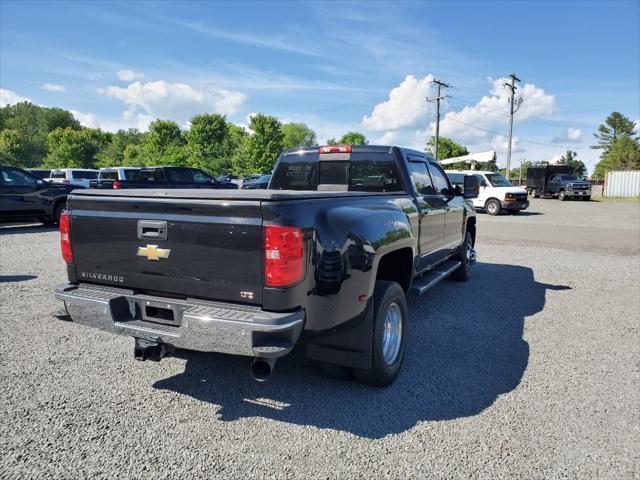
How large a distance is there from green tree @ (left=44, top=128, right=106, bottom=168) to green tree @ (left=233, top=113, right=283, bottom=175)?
3463cm

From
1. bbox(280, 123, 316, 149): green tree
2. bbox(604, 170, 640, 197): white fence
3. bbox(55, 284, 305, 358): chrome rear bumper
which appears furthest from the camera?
bbox(280, 123, 316, 149): green tree

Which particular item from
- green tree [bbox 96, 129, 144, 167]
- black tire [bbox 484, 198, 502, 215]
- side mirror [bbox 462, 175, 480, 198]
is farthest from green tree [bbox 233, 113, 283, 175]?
side mirror [bbox 462, 175, 480, 198]

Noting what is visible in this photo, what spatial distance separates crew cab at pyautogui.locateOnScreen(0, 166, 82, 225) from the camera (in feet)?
38.6

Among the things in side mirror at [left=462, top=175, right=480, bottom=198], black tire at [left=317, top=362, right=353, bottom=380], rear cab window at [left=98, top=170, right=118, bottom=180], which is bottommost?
black tire at [left=317, top=362, right=353, bottom=380]

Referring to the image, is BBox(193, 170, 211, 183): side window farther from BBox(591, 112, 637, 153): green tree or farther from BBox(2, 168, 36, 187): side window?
BBox(591, 112, 637, 153): green tree

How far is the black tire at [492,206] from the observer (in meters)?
19.9

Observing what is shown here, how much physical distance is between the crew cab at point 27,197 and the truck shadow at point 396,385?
10.8m

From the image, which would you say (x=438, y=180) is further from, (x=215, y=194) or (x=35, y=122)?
(x=35, y=122)

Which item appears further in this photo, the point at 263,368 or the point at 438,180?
the point at 438,180

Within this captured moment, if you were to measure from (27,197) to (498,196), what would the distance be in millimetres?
17904

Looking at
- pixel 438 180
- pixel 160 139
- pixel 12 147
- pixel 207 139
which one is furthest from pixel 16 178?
pixel 12 147

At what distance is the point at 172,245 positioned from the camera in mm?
2764

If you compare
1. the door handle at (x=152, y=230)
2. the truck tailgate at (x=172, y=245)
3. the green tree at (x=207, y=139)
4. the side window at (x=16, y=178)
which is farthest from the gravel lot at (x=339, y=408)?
the green tree at (x=207, y=139)

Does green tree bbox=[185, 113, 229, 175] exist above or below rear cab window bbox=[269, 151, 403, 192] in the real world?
above
